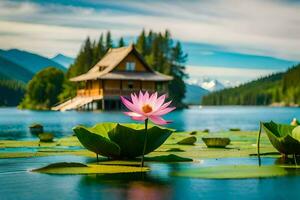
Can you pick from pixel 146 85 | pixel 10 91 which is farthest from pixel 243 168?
pixel 10 91

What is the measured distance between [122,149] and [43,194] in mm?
2357

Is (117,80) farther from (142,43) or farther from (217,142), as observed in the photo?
(217,142)

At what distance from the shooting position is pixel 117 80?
55.2 m

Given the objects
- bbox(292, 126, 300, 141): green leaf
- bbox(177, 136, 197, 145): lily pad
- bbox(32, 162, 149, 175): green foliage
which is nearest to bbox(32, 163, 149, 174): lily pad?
bbox(32, 162, 149, 175): green foliage

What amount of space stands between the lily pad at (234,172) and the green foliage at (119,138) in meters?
0.85

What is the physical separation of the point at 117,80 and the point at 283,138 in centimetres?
4781

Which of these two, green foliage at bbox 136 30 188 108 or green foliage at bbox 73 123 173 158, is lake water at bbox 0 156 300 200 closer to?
green foliage at bbox 73 123 173 158

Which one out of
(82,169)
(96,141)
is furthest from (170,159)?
(82,169)

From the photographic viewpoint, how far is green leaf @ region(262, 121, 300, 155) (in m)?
7.65

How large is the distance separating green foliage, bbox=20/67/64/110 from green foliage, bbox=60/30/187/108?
1742 millimetres

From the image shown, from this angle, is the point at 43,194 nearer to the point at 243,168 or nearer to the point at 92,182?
the point at 92,182

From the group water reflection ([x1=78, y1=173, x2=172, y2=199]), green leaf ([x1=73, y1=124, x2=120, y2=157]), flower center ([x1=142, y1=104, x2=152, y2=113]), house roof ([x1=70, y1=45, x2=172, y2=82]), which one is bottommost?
water reflection ([x1=78, y1=173, x2=172, y2=199])

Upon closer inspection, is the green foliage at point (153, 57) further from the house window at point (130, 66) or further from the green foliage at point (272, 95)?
the green foliage at point (272, 95)

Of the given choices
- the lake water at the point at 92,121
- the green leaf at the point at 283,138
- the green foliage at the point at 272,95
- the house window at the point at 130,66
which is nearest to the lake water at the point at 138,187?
the green leaf at the point at 283,138
